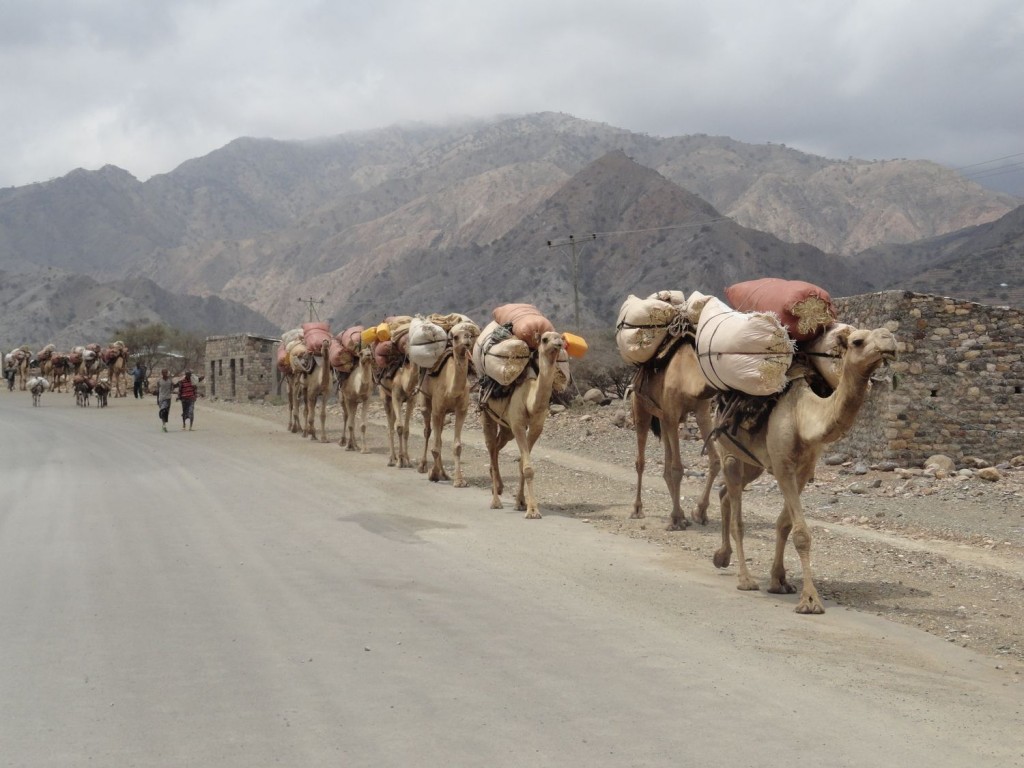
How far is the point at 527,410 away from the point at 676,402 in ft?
7.27

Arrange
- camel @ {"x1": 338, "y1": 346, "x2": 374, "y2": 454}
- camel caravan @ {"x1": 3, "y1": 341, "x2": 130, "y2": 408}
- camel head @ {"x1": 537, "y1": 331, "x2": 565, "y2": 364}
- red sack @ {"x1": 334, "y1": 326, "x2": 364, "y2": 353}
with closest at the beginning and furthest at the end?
1. camel head @ {"x1": 537, "y1": 331, "x2": 565, "y2": 364}
2. camel @ {"x1": 338, "y1": 346, "x2": 374, "y2": 454}
3. red sack @ {"x1": 334, "y1": 326, "x2": 364, "y2": 353}
4. camel caravan @ {"x1": 3, "y1": 341, "x2": 130, "y2": 408}

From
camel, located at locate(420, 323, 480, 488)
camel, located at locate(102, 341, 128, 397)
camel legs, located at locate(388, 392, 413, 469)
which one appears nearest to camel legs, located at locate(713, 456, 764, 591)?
camel, located at locate(420, 323, 480, 488)

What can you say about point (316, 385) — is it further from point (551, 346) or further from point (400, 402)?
point (551, 346)

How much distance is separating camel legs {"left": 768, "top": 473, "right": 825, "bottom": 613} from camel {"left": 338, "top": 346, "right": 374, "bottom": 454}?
51.1 feet

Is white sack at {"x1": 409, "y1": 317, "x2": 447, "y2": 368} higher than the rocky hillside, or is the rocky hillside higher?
the rocky hillside

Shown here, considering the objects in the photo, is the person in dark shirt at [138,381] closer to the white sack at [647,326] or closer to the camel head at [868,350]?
the white sack at [647,326]

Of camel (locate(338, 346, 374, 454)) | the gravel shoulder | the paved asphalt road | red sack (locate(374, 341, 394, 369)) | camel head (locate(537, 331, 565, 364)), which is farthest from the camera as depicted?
camel (locate(338, 346, 374, 454))

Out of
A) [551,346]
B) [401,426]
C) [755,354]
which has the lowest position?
[401,426]

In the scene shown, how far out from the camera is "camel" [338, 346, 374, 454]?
2564 cm

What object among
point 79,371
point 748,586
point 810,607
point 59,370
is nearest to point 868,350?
point 810,607

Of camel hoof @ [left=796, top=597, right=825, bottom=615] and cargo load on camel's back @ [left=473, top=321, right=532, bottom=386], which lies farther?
cargo load on camel's back @ [left=473, top=321, right=532, bottom=386]

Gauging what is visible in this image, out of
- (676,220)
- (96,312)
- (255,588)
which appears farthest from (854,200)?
(255,588)

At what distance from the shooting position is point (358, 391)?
86.2ft

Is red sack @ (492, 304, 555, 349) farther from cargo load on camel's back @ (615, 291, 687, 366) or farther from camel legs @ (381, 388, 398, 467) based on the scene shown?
camel legs @ (381, 388, 398, 467)
